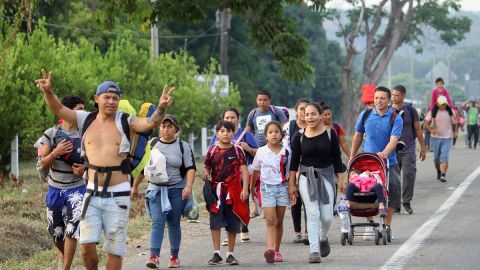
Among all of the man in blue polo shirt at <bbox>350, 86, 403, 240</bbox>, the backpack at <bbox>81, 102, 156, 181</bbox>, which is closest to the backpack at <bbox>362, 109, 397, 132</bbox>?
the man in blue polo shirt at <bbox>350, 86, 403, 240</bbox>

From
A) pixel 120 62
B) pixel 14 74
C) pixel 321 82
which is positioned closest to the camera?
pixel 14 74

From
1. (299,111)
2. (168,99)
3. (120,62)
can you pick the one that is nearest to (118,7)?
(299,111)

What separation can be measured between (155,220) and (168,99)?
3.27 metres

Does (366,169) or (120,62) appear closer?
(366,169)

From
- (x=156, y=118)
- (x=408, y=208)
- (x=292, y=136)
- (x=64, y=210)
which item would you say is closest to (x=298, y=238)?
(x=292, y=136)

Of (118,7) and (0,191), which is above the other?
(118,7)

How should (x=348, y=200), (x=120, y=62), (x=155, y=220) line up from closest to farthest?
(x=155, y=220)
(x=348, y=200)
(x=120, y=62)

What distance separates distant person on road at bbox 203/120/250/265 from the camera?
12.6 meters

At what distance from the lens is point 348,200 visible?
13859 mm

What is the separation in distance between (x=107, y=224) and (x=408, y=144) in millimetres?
8704

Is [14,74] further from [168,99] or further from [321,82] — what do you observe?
[321,82]

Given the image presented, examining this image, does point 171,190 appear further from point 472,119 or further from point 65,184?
point 472,119

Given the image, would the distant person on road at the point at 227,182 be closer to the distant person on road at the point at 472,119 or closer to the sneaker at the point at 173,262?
the sneaker at the point at 173,262

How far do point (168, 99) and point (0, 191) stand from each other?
1229cm
